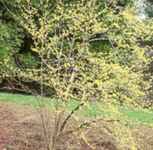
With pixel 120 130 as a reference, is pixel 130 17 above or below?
above

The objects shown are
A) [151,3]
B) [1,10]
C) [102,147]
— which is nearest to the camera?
[102,147]

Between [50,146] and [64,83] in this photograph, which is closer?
[64,83]

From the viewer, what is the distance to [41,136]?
11.9 m

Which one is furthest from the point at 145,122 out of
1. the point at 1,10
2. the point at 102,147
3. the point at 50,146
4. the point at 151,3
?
the point at 151,3

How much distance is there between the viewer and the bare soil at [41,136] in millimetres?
11623

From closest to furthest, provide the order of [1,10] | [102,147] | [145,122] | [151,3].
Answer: [102,147]
[145,122]
[1,10]
[151,3]

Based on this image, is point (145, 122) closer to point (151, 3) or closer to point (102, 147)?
point (102, 147)

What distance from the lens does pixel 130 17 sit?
379 inches

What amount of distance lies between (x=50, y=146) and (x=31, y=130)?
1772mm

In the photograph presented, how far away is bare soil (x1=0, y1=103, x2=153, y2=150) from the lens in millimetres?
11623

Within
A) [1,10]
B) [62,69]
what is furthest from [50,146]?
[1,10]

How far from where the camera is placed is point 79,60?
9836 millimetres

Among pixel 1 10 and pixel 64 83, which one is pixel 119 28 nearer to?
pixel 64 83

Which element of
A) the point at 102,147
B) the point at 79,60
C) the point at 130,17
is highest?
the point at 130,17
